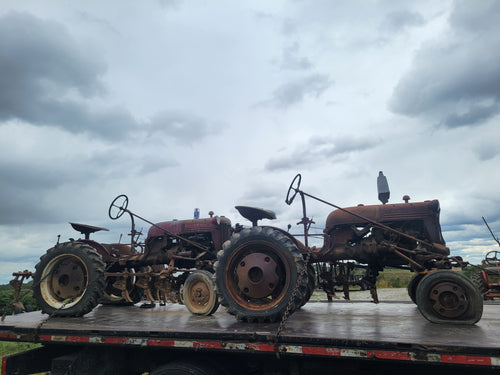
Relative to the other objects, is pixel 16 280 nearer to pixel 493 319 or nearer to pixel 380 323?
pixel 380 323

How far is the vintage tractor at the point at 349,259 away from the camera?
3807 mm

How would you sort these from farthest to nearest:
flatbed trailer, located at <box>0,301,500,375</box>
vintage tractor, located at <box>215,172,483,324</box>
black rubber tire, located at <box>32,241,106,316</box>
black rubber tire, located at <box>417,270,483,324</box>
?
black rubber tire, located at <box>32,241,106,316</box> < vintage tractor, located at <box>215,172,483,324</box> < black rubber tire, located at <box>417,270,483,324</box> < flatbed trailer, located at <box>0,301,500,375</box>

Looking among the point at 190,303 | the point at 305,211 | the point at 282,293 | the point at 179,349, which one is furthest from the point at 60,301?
the point at 305,211

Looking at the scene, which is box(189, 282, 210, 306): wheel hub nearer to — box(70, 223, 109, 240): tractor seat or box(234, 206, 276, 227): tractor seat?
box(234, 206, 276, 227): tractor seat

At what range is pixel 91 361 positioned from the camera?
371 centimetres

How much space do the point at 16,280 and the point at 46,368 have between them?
2267 millimetres

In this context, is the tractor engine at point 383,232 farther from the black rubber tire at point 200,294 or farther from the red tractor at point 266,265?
the black rubber tire at point 200,294

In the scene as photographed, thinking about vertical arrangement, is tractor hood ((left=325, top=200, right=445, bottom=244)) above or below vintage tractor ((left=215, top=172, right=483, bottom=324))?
above

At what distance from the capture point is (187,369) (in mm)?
3215

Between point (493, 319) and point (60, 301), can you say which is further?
point (60, 301)

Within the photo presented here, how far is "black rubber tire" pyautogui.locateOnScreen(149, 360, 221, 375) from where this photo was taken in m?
3.20

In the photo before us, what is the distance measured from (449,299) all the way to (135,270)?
21.8ft

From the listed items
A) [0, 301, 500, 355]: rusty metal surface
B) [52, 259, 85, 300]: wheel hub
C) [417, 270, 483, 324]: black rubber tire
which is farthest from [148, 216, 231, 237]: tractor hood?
[417, 270, 483, 324]: black rubber tire

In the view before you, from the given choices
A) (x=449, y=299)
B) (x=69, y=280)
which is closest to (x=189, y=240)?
(x=69, y=280)
